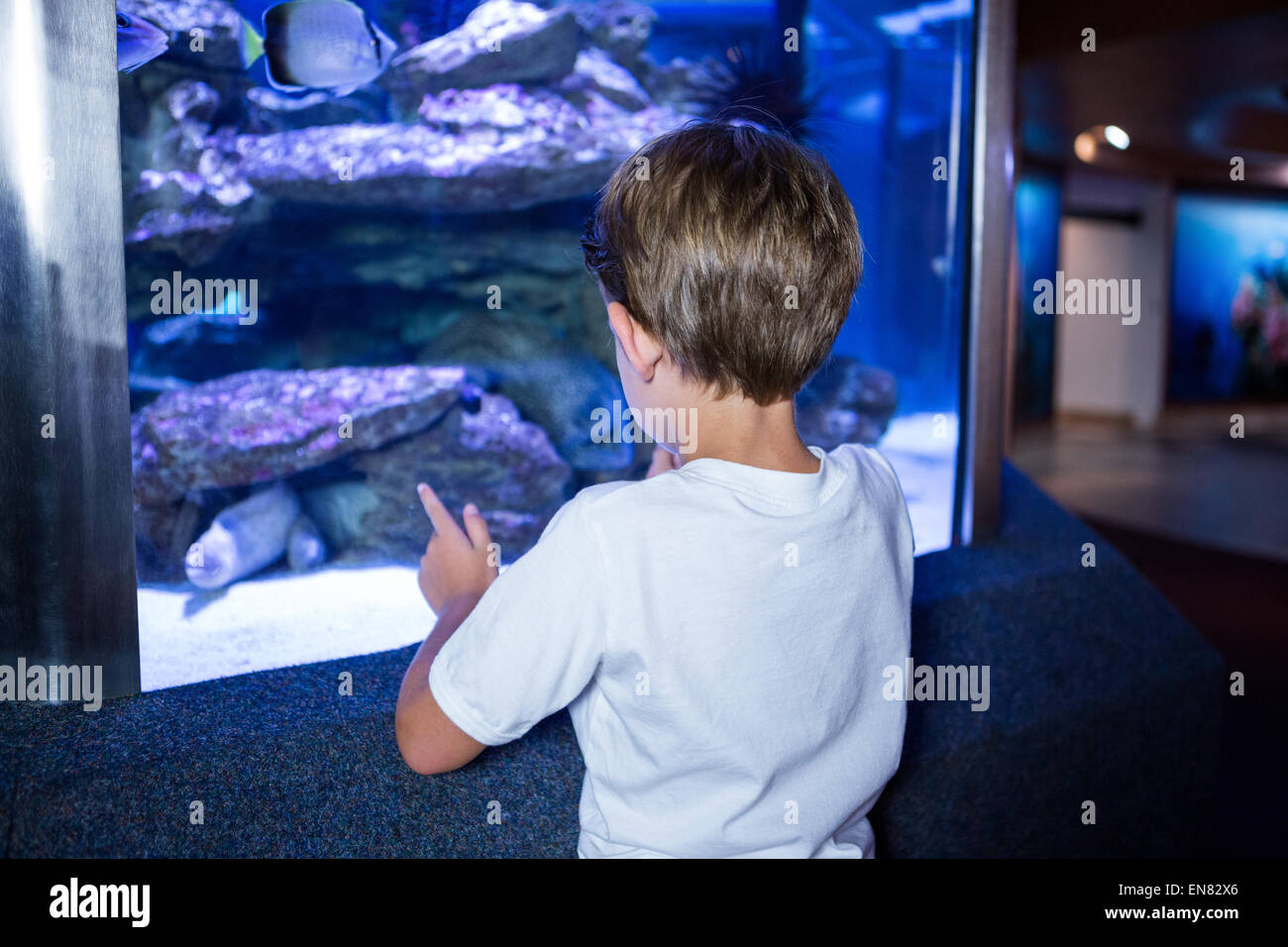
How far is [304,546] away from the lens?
128cm

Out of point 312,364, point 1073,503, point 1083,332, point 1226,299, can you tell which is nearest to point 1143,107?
point 1073,503

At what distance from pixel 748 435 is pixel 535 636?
25 centimetres

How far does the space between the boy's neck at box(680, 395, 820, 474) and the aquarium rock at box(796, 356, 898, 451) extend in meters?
1.08

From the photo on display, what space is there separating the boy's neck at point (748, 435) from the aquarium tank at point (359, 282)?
0.29m

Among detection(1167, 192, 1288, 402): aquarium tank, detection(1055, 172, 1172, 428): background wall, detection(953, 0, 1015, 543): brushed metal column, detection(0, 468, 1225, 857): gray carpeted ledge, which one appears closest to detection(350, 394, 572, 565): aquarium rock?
detection(0, 468, 1225, 857): gray carpeted ledge

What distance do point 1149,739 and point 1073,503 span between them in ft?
16.0

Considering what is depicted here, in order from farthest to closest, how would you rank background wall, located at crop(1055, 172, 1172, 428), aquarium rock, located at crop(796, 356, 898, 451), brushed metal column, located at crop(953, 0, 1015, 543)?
background wall, located at crop(1055, 172, 1172, 428) < aquarium rock, located at crop(796, 356, 898, 451) < brushed metal column, located at crop(953, 0, 1015, 543)

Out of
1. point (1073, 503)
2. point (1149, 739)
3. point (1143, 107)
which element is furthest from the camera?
point (1143, 107)

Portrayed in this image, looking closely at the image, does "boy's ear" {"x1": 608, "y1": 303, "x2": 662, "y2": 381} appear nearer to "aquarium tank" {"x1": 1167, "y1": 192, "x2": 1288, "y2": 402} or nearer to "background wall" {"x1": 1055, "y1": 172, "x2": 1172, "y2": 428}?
"background wall" {"x1": 1055, "y1": 172, "x2": 1172, "y2": 428}

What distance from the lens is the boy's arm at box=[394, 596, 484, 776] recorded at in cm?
79

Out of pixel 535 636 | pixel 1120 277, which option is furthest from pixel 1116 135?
pixel 535 636

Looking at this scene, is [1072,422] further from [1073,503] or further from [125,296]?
[125,296]

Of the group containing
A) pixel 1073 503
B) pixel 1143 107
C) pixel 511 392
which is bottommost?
pixel 1073 503

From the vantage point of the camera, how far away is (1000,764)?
151 centimetres
